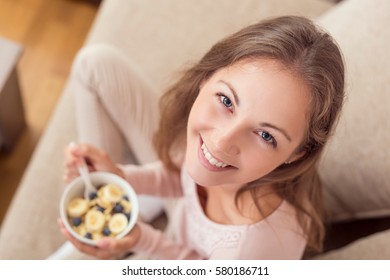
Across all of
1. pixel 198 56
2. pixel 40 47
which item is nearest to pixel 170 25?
pixel 198 56

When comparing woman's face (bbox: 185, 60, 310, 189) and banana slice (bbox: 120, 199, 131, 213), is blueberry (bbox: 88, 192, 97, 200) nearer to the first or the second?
banana slice (bbox: 120, 199, 131, 213)

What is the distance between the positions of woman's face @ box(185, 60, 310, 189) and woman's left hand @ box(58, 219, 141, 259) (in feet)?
0.61

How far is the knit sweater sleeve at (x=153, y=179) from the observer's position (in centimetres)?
107

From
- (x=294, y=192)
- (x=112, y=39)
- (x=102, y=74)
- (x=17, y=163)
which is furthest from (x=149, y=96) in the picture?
(x=17, y=163)

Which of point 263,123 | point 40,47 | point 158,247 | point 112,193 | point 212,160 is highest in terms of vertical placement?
point 263,123

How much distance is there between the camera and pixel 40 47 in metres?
1.83

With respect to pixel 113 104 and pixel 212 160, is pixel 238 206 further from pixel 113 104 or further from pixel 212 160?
pixel 113 104

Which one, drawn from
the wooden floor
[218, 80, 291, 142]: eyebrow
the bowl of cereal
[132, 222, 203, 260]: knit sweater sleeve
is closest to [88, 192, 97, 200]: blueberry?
the bowl of cereal

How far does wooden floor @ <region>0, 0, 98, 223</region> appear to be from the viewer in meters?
1.69

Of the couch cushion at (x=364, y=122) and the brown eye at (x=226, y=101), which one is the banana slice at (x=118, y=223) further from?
the couch cushion at (x=364, y=122)

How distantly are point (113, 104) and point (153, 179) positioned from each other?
195 mm

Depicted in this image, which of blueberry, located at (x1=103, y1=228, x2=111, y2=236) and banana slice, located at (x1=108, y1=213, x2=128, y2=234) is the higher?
banana slice, located at (x1=108, y1=213, x2=128, y2=234)
